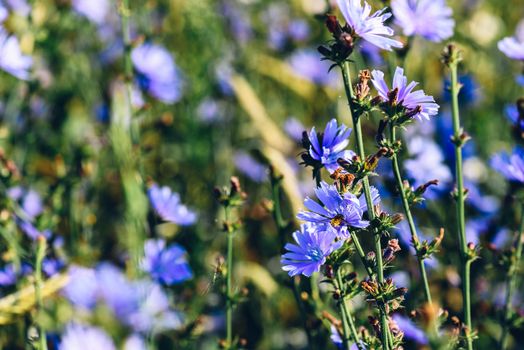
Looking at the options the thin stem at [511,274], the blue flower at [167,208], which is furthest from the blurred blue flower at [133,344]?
the thin stem at [511,274]

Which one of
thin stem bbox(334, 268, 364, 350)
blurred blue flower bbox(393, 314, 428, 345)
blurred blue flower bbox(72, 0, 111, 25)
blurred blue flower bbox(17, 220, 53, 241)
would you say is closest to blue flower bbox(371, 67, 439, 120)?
thin stem bbox(334, 268, 364, 350)

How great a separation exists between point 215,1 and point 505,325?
2483 millimetres

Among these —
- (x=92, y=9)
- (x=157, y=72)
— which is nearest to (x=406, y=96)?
(x=157, y=72)

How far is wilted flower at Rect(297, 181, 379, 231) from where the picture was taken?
3.92 ft

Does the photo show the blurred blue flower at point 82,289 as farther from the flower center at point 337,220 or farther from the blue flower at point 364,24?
the blue flower at point 364,24

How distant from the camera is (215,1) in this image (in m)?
3.58

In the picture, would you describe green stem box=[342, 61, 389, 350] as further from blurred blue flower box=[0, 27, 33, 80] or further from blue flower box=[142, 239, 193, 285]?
blurred blue flower box=[0, 27, 33, 80]

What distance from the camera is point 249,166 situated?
3.11 metres

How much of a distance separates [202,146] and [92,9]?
795 millimetres

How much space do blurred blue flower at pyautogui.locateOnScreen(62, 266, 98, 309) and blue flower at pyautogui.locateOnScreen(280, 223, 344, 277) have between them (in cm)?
56

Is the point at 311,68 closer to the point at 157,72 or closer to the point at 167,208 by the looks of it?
the point at 157,72

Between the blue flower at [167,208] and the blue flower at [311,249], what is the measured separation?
738 mm

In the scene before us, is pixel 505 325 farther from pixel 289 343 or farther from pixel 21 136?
pixel 21 136

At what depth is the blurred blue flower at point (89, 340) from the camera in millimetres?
1208
